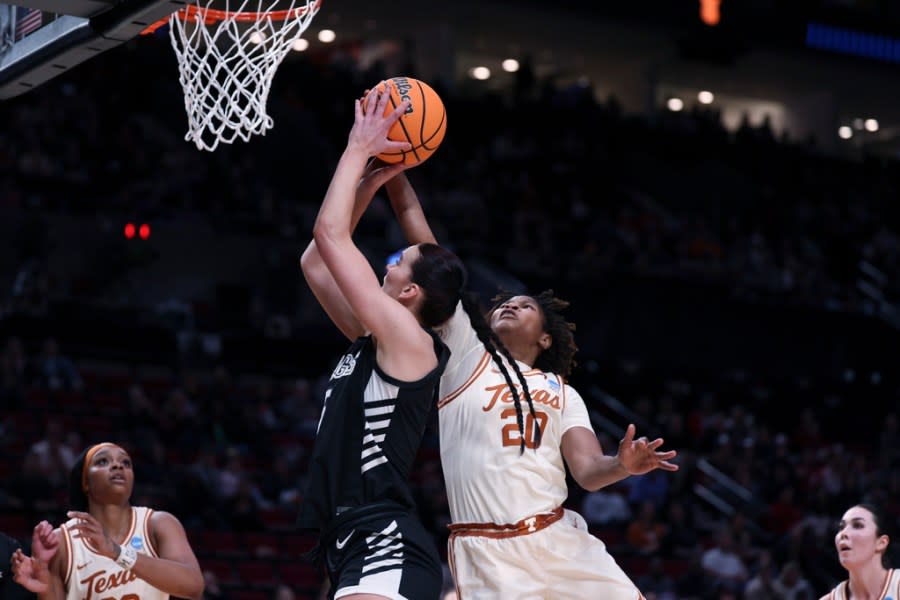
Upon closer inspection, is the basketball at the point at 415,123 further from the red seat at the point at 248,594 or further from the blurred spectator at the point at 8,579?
the red seat at the point at 248,594

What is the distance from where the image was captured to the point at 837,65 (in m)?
23.2

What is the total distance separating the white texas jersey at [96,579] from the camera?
505 cm

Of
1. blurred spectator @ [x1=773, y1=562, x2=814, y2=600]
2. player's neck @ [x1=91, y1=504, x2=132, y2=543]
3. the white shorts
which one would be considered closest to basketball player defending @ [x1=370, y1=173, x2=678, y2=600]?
the white shorts

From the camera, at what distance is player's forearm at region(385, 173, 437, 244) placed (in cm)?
461

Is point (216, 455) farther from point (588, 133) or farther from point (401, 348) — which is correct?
point (588, 133)

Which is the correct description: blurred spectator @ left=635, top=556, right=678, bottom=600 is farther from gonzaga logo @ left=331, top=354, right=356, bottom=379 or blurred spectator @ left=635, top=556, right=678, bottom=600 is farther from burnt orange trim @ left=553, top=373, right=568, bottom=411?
gonzaga logo @ left=331, top=354, right=356, bottom=379

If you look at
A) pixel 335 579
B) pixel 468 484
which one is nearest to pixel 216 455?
pixel 468 484

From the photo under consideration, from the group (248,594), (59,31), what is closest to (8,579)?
(59,31)

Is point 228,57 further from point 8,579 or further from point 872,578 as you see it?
point 872,578

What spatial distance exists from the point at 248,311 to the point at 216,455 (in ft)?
12.2

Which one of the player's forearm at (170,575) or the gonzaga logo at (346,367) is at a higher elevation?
the gonzaga logo at (346,367)

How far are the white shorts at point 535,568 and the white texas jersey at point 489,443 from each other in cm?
8

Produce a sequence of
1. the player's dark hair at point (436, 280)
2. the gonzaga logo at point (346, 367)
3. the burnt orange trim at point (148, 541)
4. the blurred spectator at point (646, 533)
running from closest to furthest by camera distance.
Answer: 1. the gonzaga logo at point (346, 367)
2. the player's dark hair at point (436, 280)
3. the burnt orange trim at point (148, 541)
4. the blurred spectator at point (646, 533)

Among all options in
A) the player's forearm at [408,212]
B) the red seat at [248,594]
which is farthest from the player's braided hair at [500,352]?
the red seat at [248,594]
